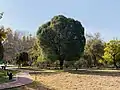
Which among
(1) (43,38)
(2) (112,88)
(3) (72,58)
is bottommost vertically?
(2) (112,88)

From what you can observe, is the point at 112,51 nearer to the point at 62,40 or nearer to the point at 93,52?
the point at 93,52

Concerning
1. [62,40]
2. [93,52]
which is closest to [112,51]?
[93,52]

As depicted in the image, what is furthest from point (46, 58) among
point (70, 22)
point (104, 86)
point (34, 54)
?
point (104, 86)

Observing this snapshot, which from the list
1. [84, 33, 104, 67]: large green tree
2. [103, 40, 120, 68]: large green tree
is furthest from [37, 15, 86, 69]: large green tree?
[84, 33, 104, 67]: large green tree

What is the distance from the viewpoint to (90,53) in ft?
213

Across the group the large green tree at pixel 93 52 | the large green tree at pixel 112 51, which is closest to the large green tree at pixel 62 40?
the large green tree at pixel 112 51

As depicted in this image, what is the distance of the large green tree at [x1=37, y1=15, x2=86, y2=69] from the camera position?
141 feet

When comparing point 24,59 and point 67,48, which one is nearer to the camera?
point 67,48

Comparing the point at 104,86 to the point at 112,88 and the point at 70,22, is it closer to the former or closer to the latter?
the point at 112,88

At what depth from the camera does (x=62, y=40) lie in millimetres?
43281

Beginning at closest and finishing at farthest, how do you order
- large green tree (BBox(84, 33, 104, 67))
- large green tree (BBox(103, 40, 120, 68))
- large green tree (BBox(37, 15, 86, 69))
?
large green tree (BBox(37, 15, 86, 69)) < large green tree (BBox(103, 40, 120, 68)) < large green tree (BBox(84, 33, 104, 67))

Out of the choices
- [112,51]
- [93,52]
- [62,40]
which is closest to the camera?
[62,40]

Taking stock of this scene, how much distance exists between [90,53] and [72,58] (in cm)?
2215

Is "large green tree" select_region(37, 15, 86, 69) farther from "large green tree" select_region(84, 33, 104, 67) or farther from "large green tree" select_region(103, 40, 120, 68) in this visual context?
"large green tree" select_region(84, 33, 104, 67)
